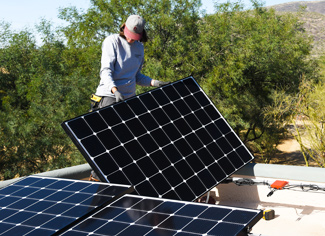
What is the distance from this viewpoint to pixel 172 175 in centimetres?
414

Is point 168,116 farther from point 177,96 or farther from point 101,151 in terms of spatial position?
point 101,151

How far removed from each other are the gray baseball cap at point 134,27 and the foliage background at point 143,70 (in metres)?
11.4

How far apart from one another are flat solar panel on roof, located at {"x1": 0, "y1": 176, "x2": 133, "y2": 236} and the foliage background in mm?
12146

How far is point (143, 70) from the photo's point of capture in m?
18.9

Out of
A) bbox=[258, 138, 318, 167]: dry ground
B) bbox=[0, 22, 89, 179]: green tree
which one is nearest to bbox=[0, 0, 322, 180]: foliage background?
bbox=[0, 22, 89, 179]: green tree

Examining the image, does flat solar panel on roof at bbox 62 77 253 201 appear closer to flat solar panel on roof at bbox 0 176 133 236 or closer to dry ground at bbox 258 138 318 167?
flat solar panel on roof at bbox 0 176 133 236

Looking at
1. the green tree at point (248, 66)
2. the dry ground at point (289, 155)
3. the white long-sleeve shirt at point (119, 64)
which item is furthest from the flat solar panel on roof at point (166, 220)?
the dry ground at point (289, 155)

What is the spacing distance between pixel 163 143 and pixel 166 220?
5.69 ft

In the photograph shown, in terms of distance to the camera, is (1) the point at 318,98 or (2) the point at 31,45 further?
(2) the point at 31,45

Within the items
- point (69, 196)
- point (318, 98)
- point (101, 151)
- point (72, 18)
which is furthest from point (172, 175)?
point (72, 18)

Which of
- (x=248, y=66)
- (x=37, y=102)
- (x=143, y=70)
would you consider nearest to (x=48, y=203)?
(x=143, y=70)

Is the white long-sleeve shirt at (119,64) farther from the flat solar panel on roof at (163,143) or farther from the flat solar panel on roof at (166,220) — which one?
the flat solar panel on roof at (166,220)

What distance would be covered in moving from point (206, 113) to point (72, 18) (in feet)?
68.8

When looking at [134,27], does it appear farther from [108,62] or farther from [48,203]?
[48,203]
